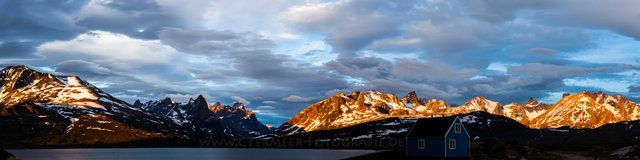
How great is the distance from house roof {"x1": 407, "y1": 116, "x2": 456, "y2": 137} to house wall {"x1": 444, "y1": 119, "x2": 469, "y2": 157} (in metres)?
1.05

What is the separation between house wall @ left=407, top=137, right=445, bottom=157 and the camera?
82.5m

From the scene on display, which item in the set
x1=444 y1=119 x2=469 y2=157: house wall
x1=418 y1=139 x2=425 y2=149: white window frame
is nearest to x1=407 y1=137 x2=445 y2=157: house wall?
x1=418 y1=139 x2=425 y2=149: white window frame

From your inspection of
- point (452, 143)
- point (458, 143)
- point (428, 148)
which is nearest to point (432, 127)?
point (428, 148)

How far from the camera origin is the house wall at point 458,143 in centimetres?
8231

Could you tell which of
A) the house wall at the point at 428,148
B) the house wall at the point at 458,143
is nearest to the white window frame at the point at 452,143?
the house wall at the point at 458,143

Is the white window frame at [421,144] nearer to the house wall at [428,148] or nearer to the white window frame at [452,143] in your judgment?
the house wall at [428,148]

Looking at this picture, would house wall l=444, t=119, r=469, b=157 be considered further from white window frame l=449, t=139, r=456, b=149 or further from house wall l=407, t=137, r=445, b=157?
house wall l=407, t=137, r=445, b=157

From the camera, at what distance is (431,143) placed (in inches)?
3314

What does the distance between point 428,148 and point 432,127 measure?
4.01m

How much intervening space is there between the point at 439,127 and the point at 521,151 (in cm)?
1527

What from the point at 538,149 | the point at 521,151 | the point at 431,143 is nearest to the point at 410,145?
the point at 431,143

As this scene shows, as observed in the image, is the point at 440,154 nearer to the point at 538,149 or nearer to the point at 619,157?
the point at 538,149

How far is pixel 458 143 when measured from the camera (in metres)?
84.2

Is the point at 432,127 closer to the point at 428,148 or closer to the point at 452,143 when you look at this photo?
the point at 428,148
